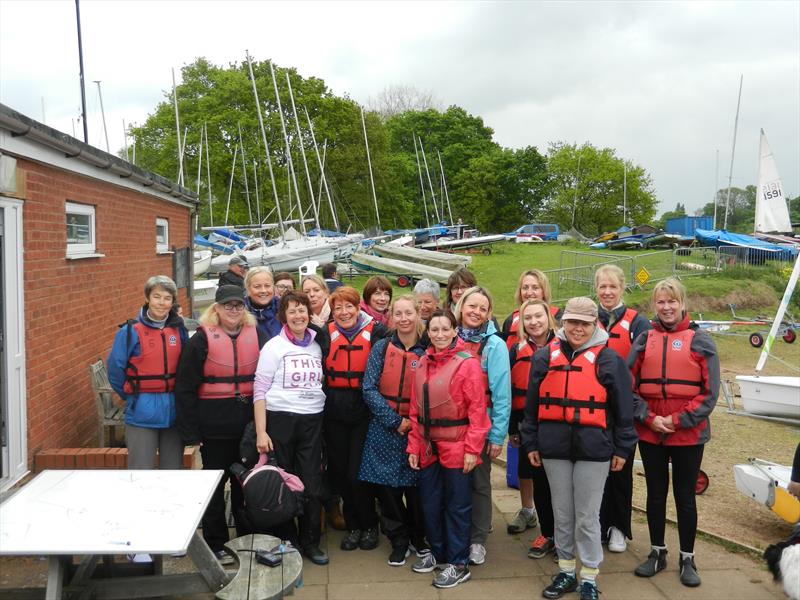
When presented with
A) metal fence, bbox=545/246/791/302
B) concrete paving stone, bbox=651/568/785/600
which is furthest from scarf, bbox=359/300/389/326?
metal fence, bbox=545/246/791/302

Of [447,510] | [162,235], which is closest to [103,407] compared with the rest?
[447,510]

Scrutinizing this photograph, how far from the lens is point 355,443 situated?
458 cm

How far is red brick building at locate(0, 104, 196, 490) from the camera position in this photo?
4.71 meters

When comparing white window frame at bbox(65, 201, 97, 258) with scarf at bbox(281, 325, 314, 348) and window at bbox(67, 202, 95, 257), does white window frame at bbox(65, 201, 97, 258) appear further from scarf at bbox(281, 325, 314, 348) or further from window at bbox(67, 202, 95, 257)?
scarf at bbox(281, 325, 314, 348)

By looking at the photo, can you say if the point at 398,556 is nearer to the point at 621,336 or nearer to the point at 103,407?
the point at 621,336

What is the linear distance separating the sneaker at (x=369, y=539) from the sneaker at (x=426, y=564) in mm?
407

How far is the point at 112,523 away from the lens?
3066mm

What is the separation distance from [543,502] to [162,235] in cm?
760

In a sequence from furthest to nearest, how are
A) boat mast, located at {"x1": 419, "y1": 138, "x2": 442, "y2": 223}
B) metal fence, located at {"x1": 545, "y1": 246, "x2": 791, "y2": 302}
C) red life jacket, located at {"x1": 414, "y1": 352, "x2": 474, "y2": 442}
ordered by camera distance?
1. boat mast, located at {"x1": 419, "y1": 138, "x2": 442, "y2": 223}
2. metal fence, located at {"x1": 545, "y1": 246, "x2": 791, "y2": 302}
3. red life jacket, located at {"x1": 414, "y1": 352, "x2": 474, "y2": 442}

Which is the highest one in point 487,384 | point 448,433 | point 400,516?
point 487,384

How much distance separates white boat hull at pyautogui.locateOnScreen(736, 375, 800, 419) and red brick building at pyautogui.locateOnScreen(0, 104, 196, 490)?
27.5ft

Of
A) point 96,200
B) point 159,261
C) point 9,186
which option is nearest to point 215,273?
point 159,261

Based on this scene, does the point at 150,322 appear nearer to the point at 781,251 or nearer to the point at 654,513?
the point at 654,513

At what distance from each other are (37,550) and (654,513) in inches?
136
